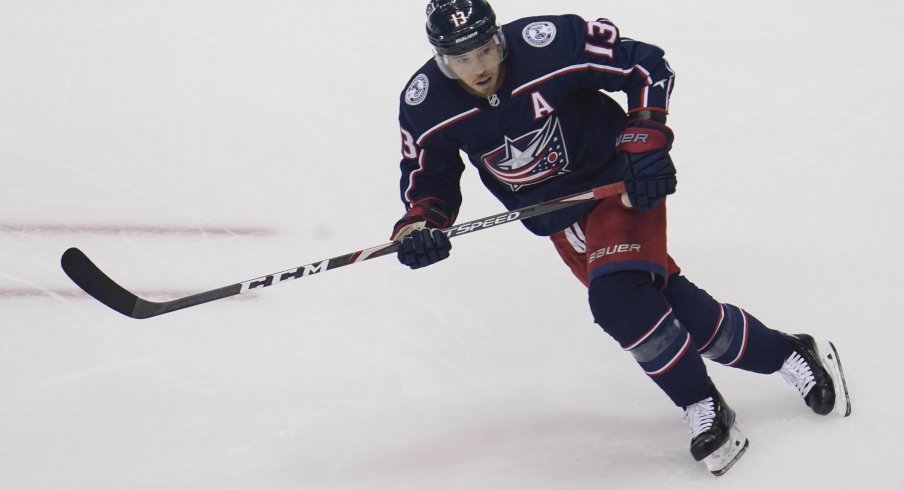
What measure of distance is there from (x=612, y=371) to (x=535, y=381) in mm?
230

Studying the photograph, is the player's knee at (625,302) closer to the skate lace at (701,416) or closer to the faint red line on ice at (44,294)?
the skate lace at (701,416)

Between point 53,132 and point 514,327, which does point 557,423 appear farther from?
point 53,132

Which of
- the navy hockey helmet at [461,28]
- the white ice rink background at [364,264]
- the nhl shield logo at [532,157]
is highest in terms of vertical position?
the navy hockey helmet at [461,28]

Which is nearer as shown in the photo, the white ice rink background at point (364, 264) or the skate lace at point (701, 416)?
the skate lace at point (701, 416)

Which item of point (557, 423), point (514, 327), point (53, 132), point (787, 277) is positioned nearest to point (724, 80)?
point (787, 277)

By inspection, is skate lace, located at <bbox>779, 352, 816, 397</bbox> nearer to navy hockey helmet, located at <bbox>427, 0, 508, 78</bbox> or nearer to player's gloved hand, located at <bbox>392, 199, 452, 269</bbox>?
player's gloved hand, located at <bbox>392, 199, 452, 269</bbox>

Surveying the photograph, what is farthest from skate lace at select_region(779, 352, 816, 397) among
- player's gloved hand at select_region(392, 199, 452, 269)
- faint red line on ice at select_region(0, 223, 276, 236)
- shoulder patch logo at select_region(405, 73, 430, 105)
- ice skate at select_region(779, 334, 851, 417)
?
faint red line on ice at select_region(0, 223, 276, 236)

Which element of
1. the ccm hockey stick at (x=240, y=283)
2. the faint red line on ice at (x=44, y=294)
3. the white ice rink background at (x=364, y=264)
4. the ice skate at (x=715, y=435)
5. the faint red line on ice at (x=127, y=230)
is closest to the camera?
the ice skate at (x=715, y=435)

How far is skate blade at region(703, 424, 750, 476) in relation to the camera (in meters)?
2.44

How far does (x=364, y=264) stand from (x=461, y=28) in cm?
137

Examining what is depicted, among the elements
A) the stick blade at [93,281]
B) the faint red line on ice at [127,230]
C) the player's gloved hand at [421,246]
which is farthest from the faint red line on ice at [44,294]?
the player's gloved hand at [421,246]

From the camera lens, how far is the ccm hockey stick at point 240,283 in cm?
259

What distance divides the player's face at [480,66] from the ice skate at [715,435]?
0.95 metres

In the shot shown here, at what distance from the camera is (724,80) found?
4.32 metres
